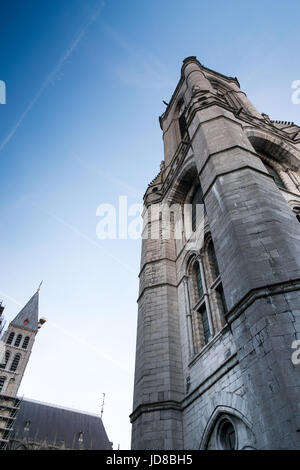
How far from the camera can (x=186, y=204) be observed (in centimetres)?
1374

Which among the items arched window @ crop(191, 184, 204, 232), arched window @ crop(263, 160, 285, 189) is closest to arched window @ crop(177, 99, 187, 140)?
arched window @ crop(263, 160, 285, 189)

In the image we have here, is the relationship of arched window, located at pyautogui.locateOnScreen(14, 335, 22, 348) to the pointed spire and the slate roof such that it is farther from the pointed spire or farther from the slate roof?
the slate roof

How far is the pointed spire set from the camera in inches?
1890

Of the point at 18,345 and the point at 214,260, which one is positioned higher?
the point at 18,345

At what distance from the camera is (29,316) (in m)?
50.4

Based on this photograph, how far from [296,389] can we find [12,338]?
1865 inches

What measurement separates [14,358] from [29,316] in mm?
8842

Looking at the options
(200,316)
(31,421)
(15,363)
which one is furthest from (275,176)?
(15,363)

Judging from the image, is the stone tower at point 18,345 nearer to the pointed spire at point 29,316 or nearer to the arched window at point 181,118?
the pointed spire at point 29,316

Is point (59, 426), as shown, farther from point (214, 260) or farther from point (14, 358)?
point (214, 260)

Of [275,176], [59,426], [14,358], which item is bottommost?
[275,176]

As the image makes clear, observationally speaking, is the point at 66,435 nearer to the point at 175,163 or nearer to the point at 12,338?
the point at 12,338

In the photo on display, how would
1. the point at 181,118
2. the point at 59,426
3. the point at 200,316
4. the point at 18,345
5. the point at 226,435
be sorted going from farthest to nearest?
1. the point at 18,345
2. the point at 59,426
3. the point at 181,118
4. the point at 200,316
5. the point at 226,435
